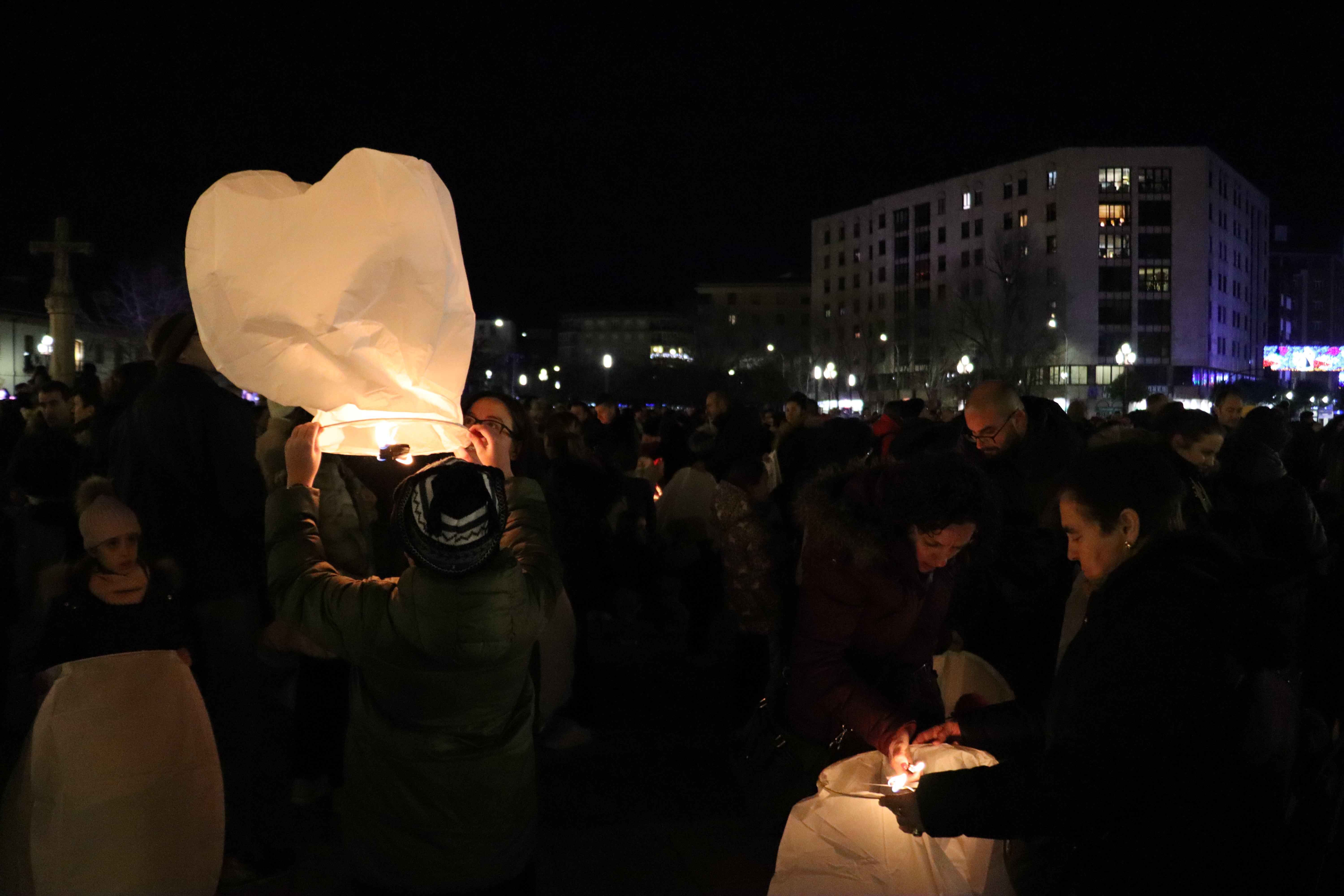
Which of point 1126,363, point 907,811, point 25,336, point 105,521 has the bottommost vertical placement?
point 907,811

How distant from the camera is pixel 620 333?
440ft

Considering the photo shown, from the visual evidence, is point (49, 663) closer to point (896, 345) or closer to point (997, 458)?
point (997, 458)

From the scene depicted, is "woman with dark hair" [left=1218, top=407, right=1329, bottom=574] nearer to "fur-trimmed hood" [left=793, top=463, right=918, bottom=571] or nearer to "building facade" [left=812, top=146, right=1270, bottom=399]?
"fur-trimmed hood" [left=793, top=463, right=918, bottom=571]

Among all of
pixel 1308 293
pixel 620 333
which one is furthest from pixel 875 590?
pixel 1308 293

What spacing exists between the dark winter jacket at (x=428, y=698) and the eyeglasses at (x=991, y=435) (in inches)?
137

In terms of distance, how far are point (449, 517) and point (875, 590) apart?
4.41 feet

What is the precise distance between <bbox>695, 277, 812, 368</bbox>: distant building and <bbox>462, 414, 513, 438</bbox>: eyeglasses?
7916 cm

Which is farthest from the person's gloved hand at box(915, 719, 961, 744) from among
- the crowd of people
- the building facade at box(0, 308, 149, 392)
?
the building facade at box(0, 308, 149, 392)

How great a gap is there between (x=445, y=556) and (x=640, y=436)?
14178 millimetres

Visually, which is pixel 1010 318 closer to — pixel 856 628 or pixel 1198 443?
pixel 1198 443

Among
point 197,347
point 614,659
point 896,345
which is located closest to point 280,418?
point 197,347

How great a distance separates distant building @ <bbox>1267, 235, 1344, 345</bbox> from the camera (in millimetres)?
112000

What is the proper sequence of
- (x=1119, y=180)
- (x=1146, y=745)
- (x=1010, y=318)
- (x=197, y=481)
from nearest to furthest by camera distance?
(x=1146, y=745) → (x=197, y=481) → (x=1010, y=318) → (x=1119, y=180)

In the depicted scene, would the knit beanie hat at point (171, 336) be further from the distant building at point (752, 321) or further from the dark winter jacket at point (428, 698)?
the distant building at point (752, 321)
